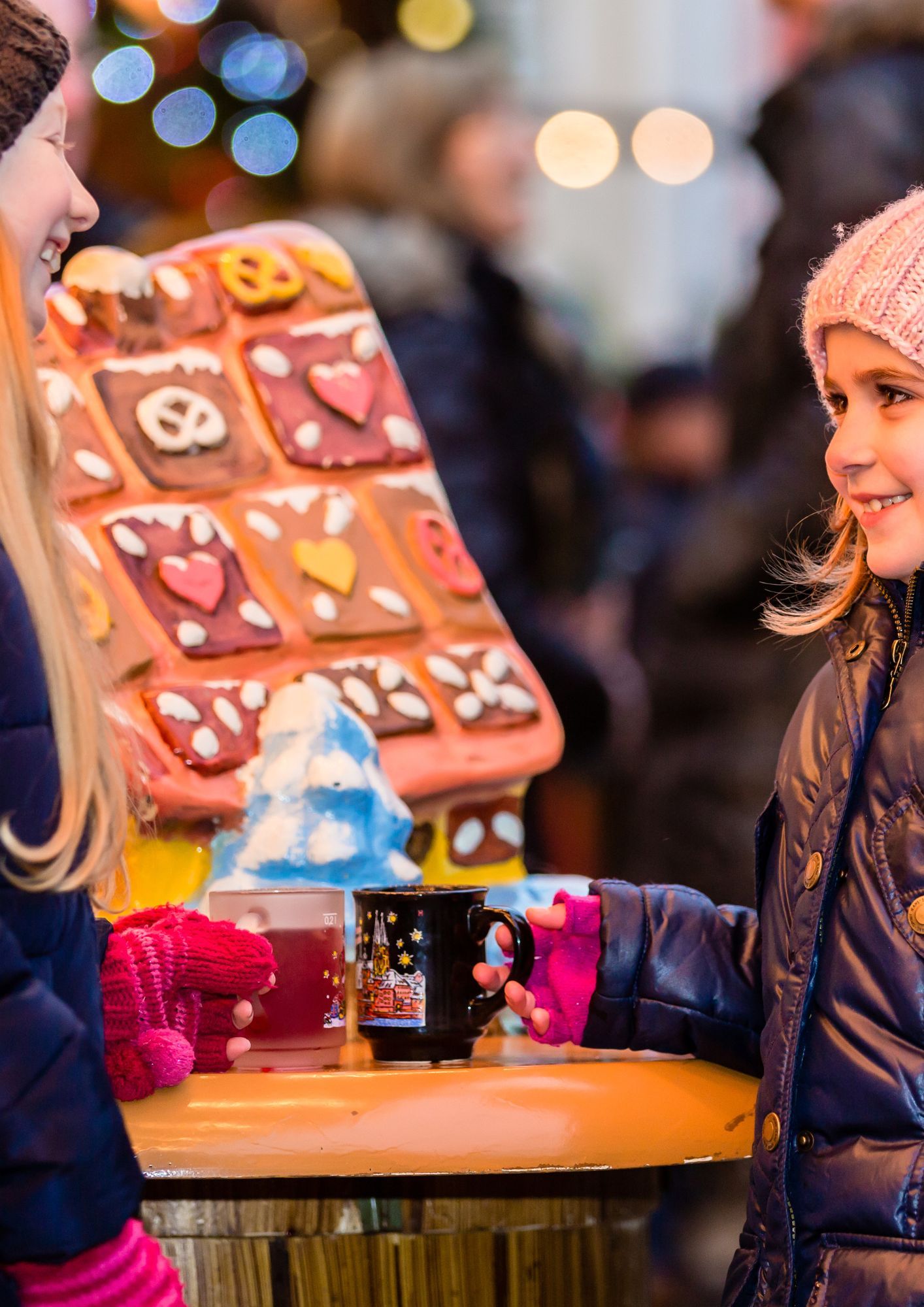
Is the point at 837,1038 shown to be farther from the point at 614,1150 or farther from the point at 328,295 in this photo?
the point at 328,295

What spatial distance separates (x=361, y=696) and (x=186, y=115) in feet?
5.53

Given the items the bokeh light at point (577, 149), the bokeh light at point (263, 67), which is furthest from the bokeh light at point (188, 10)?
the bokeh light at point (577, 149)

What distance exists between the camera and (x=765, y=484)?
2.46 m

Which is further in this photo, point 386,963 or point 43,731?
point 386,963

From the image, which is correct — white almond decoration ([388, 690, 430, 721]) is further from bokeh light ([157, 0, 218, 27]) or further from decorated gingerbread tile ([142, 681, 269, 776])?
bokeh light ([157, 0, 218, 27])

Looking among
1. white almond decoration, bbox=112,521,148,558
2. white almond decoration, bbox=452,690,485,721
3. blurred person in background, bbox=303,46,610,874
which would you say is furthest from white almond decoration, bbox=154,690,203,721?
blurred person in background, bbox=303,46,610,874

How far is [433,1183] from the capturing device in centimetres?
91

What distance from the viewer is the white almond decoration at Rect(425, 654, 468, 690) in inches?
46.6

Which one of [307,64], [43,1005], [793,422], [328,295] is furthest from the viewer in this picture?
[307,64]

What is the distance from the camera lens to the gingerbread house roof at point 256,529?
1100 millimetres

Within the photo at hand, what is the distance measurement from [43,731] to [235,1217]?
14.4 inches

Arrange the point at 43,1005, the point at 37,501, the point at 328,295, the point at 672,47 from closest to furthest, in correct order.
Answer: the point at 43,1005, the point at 37,501, the point at 328,295, the point at 672,47

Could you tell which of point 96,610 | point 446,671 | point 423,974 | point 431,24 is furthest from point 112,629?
point 431,24

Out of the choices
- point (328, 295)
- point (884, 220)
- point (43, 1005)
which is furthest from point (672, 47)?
point (43, 1005)
